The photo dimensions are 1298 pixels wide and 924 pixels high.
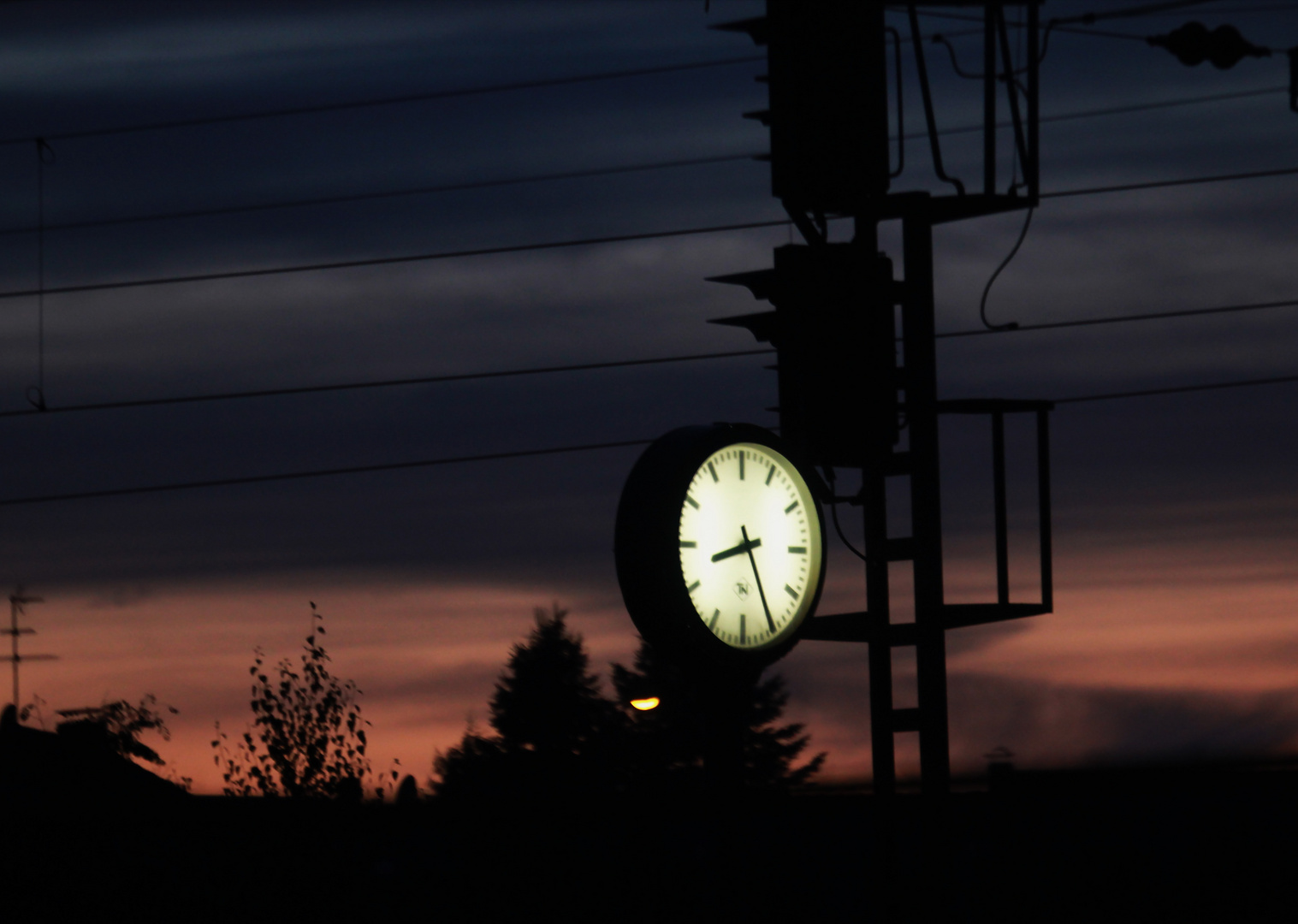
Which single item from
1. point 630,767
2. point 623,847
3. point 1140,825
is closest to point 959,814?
point 1140,825

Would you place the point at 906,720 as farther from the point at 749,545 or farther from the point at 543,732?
the point at 543,732

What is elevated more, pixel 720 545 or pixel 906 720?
pixel 720 545

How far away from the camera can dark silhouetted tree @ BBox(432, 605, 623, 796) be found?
73.0 meters

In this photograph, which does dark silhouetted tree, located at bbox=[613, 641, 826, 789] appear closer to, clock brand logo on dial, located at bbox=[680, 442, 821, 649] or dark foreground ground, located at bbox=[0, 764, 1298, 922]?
dark foreground ground, located at bbox=[0, 764, 1298, 922]

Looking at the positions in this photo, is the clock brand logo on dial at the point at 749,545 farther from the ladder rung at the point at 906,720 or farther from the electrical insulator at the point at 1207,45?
the electrical insulator at the point at 1207,45

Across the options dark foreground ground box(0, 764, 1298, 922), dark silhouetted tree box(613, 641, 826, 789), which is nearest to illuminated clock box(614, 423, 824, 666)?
dark foreground ground box(0, 764, 1298, 922)

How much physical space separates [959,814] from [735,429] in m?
11.3

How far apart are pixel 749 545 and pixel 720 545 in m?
0.14

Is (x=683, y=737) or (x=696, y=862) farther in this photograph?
(x=683, y=737)

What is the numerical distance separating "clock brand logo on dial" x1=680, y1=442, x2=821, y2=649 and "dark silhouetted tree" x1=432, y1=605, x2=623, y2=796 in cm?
6257

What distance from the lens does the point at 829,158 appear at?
32.0 ft

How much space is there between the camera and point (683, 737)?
70.8 meters

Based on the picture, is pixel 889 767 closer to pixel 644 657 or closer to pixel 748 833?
pixel 748 833

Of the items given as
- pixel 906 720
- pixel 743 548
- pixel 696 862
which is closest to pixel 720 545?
pixel 743 548
